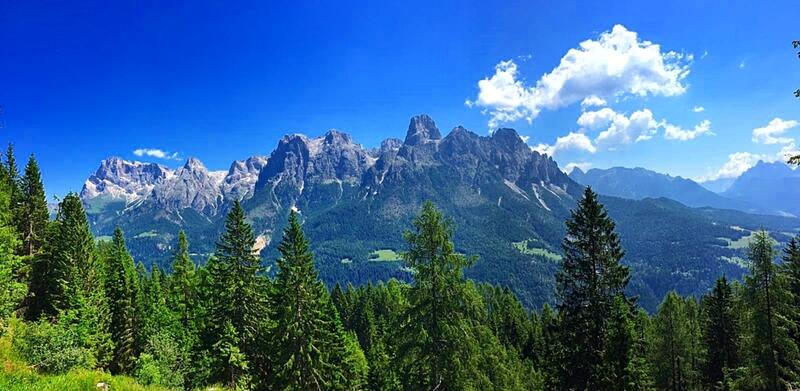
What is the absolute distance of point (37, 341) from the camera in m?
21.6

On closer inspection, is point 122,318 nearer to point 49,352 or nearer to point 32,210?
point 32,210

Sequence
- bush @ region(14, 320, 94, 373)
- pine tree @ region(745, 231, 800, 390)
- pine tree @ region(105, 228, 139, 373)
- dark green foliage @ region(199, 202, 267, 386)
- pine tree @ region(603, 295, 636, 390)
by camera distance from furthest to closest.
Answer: pine tree @ region(105, 228, 139, 373) → dark green foliage @ region(199, 202, 267, 386) → pine tree @ region(745, 231, 800, 390) → pine tree @ region(603, 295, 636, 390) → bush @ region(14, 320, 94, 373)

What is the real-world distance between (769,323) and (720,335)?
79.0 ft

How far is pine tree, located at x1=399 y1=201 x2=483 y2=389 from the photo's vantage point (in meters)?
21.7

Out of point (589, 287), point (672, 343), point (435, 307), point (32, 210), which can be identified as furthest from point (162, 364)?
point (672, 343)

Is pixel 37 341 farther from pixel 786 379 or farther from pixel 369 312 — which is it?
pixel 369 312

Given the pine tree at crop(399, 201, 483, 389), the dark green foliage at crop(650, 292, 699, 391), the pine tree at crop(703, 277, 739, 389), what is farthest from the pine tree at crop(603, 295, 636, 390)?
the dark green foliage at crop(650, 292, 699, 391)

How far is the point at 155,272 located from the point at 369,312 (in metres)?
38.1

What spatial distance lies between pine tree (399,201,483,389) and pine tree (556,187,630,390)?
7596 millimetres

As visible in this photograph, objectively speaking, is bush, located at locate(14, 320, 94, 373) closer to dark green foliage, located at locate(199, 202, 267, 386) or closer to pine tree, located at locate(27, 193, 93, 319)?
dark green foliage, located at locate(199, 202, 267, 386)

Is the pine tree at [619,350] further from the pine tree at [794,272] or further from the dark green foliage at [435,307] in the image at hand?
the pine tree at [794,272]

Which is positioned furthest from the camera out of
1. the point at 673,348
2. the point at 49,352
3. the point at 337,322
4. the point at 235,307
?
the point at 337,322

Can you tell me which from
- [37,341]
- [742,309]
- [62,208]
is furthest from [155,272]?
[742,309]

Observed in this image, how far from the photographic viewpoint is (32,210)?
4853 centimetres
